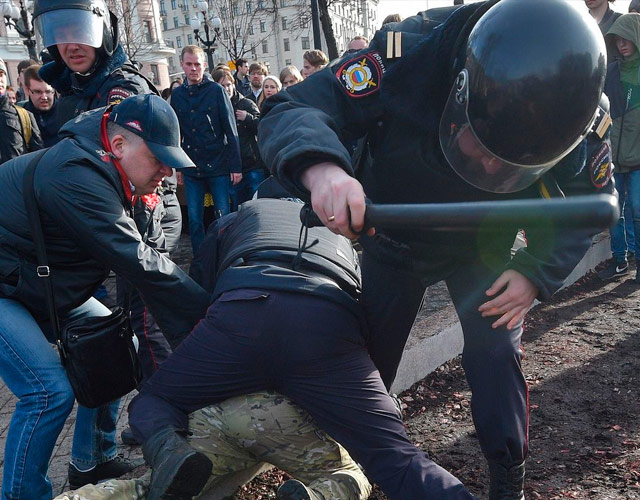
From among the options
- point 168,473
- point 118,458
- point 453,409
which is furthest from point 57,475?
point 453,409

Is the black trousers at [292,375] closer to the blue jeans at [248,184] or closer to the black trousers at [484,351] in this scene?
the black trousers at [484,351]

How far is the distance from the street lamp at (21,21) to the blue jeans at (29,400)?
1364 centimetres

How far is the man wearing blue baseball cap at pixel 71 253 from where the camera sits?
2.31m

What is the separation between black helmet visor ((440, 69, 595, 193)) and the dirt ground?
1.35 m

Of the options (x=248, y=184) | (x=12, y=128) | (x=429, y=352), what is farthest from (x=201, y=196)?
(x=429, y=352)

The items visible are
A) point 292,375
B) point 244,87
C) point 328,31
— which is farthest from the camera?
point 328,31

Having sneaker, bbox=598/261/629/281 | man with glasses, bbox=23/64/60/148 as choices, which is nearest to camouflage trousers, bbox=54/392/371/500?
sneaker, bbox=598/261/629/281

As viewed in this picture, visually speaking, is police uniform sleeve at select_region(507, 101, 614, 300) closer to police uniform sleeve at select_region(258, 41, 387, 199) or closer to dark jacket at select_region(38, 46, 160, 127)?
police uniform sleeve at select_region(258, 41, 387, 199)

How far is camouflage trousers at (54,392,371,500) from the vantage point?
2254 millimetres

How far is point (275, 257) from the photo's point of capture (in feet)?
7.64

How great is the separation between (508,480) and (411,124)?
1.24m

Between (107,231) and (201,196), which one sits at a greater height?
(107,231)

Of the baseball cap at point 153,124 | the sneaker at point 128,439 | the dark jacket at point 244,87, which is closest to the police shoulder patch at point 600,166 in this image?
the baseball cap at point 153,124

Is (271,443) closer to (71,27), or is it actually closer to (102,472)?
(102,472)
